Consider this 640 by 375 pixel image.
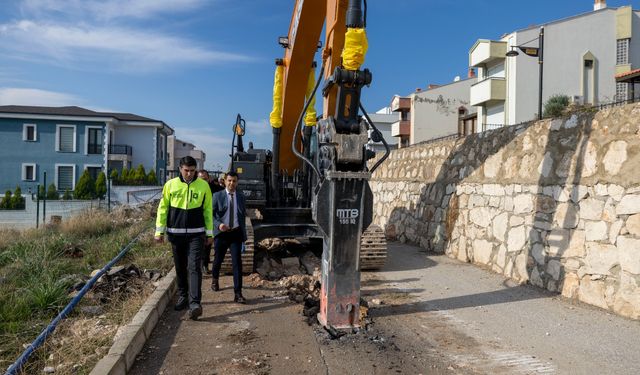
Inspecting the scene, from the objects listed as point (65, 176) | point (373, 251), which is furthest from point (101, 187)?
point (373, 251)

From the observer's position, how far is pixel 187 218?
19.8 feet

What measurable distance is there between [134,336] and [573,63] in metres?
32.2

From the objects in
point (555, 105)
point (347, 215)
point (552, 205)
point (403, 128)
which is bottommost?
point (347, 215)

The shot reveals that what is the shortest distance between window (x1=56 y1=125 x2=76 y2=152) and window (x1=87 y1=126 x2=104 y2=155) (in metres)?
0.99

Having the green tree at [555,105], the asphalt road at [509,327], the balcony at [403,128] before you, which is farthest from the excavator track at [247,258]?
the balcony at [403,128]

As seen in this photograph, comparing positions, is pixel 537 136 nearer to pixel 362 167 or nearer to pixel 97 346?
pixel 362 167

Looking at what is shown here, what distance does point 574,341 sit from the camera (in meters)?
5.05

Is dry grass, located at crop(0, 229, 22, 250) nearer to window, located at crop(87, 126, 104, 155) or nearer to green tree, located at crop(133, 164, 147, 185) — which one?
green tree, located at crop(133, 164, 147, 185)

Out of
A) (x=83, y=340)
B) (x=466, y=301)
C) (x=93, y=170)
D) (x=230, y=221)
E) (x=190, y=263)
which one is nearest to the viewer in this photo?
(x=83, y=340)

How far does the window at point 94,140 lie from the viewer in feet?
124

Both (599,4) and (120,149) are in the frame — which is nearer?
(599,4)

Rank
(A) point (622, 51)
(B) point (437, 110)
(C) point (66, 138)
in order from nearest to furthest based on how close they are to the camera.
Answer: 1. (A) point (622, 51)
2. (C) point (66, 138)
3. (B) point (437, 110)

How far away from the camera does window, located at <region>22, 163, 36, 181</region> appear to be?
36.7m

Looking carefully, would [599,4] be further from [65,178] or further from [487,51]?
[65,178]
